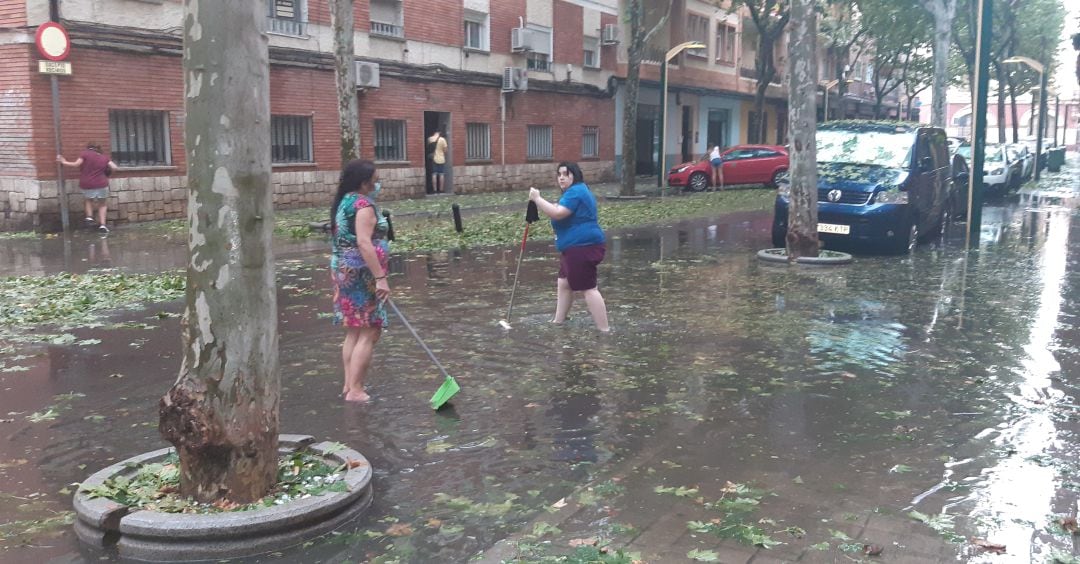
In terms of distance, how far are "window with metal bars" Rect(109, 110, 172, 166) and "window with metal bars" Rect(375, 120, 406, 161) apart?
6.78m

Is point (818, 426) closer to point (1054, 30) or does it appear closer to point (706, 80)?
point (706, 80)

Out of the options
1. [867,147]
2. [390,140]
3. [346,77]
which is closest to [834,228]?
[867,147]

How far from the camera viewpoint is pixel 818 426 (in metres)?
5.64

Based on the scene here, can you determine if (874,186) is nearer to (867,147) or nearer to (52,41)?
(867,147)

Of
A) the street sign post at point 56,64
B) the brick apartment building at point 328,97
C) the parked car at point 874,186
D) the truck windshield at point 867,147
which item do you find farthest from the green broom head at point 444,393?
the street sign post at point 56,64

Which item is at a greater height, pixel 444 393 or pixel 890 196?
pixel 890 196

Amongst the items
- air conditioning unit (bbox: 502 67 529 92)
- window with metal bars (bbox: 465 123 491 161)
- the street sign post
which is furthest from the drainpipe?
the street sign post

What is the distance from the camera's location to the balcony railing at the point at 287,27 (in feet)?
70.6

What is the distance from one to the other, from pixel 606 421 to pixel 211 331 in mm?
2585

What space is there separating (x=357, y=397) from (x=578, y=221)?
2.66m

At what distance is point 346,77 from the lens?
1627cm

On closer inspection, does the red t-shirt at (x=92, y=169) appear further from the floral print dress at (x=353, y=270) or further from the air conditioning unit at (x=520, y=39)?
the air conditioning unit at (x=520, y=39)

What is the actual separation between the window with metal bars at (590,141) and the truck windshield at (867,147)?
19.5 metres

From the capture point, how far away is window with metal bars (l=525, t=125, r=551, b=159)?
102ft
